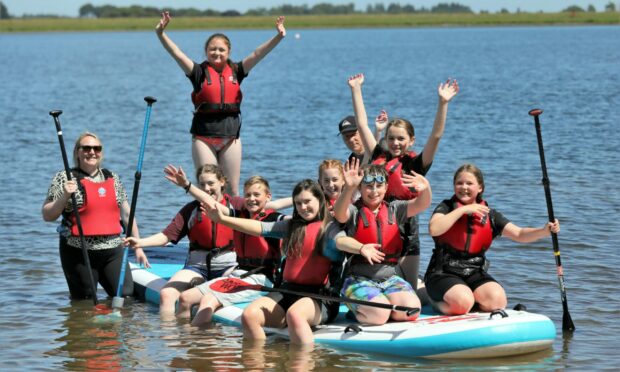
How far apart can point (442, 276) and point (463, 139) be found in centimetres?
1222

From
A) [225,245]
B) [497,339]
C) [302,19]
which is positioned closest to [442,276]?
[497,339]

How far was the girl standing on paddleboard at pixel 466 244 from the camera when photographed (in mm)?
7289

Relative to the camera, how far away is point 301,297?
7.38 metres

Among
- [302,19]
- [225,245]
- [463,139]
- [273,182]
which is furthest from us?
[302,19]

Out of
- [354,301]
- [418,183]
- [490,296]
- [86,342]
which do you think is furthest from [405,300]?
[86,342]

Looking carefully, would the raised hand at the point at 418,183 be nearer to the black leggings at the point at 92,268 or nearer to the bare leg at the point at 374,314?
the bare leg at the point at 374,314

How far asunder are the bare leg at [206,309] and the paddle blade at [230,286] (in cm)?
9

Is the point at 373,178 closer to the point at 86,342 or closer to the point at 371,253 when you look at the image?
the point at 371,253

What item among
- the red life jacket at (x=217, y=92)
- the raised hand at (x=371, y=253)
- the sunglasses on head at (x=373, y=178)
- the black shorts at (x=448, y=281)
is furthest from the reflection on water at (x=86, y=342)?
the black shorts at (x=448, y=281)

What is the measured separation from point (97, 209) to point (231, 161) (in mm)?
1260

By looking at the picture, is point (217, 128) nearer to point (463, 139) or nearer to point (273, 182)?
point (273, 182)

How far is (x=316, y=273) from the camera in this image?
738cm

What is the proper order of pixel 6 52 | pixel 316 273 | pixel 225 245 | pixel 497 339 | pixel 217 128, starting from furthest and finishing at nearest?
pixel 6 52 → pixel 217 128 → pixel 225 245 → pixel 316 273 → pixel 497 339

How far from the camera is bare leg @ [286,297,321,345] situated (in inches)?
286
